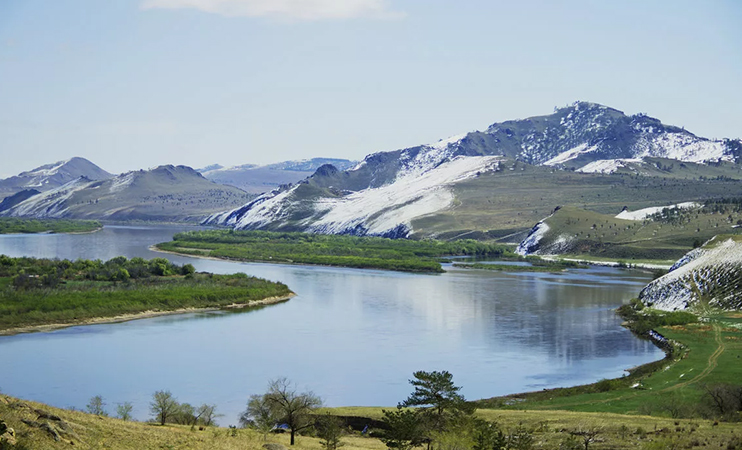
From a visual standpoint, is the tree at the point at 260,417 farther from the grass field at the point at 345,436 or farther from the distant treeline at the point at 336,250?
the distant treeline at the point at 336,250

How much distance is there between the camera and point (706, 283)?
8175 cm

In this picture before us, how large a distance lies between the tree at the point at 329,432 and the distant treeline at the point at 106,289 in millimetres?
37690

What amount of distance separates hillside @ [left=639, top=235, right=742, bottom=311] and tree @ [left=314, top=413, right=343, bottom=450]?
52846 millimetres

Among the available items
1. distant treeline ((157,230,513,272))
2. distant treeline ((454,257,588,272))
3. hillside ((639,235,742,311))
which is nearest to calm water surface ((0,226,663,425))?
hillside ((639,235,742,311))

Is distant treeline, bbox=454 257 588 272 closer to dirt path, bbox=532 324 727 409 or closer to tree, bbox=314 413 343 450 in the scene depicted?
dirt path, bbox=532 324 727 409

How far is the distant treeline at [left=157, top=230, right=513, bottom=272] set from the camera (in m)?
137

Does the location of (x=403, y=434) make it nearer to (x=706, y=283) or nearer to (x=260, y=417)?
(x=260, y=417)

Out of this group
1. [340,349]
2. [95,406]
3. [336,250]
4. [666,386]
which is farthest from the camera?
[336,250]

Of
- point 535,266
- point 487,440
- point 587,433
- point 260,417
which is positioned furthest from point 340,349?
point 535,266

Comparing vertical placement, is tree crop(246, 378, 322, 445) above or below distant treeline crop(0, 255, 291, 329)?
below

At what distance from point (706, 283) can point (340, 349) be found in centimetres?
4332

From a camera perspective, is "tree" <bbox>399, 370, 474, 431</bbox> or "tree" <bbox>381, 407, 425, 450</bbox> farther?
"tree" <bbox>399, 370, 474, 431</bbox>

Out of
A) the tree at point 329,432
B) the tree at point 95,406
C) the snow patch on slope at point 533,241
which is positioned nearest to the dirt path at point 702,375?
the tree at point 329,432

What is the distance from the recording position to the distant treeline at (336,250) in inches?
5389
